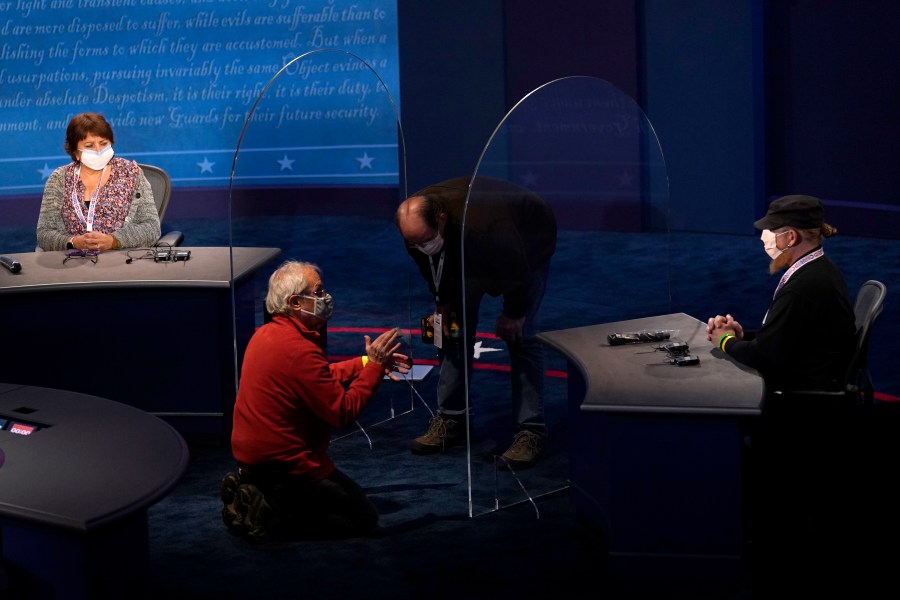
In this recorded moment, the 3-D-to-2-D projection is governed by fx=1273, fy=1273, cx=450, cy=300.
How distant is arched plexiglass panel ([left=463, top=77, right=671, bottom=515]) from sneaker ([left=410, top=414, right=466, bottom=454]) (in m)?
0.28

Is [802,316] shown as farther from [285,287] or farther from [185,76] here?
[185,76]

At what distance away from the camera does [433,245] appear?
4.73 metres

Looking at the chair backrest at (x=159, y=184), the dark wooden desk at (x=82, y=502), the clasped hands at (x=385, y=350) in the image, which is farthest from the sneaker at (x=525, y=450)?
the chair backrest at (x=159, y=184)

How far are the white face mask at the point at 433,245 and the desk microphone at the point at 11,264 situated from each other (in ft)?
6.30

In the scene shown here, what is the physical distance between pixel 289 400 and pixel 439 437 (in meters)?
1.16

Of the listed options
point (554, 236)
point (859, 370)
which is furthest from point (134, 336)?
point (859, 370)

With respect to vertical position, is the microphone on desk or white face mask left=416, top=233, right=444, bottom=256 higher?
white face mask left=416, top=233, right=444, bottom=256

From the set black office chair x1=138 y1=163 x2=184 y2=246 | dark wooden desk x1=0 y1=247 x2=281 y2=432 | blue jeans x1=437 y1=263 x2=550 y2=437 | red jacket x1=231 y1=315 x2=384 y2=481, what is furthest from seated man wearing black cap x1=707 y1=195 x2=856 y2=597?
black office chair x1=138 y1=163 x2=184 y2=246

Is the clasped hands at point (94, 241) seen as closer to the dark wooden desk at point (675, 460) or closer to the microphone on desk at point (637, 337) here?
the microphone on desk at point (637, 337)

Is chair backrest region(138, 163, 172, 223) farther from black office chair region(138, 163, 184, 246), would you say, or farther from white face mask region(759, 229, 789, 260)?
white face mask region(759, 229, 789, 260)

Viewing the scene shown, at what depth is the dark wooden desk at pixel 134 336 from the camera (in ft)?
17.4

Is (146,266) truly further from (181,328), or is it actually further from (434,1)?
(434,1)

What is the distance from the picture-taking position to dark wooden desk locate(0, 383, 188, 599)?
3.01m

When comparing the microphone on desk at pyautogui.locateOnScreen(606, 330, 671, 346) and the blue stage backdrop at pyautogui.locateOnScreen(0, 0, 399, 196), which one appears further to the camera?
the blue stage backdrop at pyautogui.locateOnScreen(0, 0, 399, 196)
